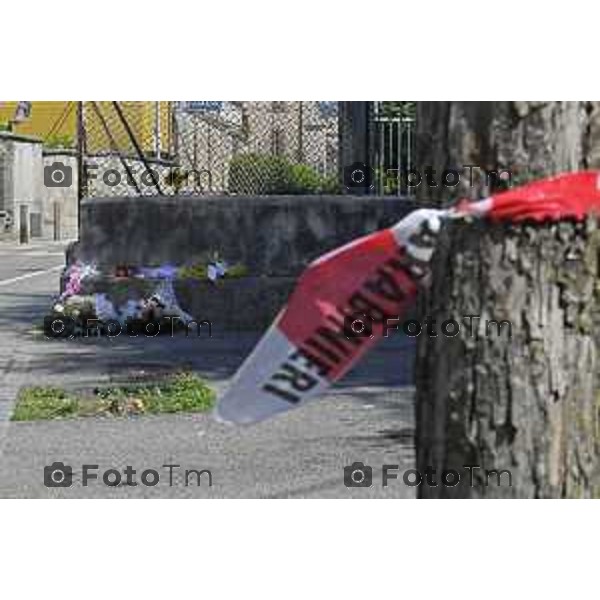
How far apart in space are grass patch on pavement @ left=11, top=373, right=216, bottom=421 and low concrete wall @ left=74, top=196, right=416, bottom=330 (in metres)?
3.25

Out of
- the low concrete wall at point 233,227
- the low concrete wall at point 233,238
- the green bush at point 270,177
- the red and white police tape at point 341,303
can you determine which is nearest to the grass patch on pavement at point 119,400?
the low concrete wall at point 233,238

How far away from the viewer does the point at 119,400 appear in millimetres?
8758

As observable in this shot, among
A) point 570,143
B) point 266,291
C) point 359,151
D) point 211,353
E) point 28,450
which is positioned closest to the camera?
point 570,143

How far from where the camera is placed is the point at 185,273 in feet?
42.6

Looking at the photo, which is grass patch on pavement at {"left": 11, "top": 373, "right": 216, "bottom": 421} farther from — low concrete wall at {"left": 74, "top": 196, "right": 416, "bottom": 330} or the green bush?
the green bush

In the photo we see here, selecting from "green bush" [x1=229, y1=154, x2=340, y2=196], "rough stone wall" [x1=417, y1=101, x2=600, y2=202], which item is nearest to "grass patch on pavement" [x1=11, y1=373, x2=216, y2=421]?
"green bush" [x1=229, y1=154, x2=340, y2=196]

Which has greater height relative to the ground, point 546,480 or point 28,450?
point 546,480

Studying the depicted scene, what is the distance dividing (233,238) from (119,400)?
4.57 meters

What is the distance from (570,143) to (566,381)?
1.53 ft

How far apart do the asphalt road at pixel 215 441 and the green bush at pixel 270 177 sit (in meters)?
3.69

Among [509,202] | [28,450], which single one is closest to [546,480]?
[509,202]

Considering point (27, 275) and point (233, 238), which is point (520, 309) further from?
point (27, 275)

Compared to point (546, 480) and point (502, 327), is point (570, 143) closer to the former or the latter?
point (502, 327)

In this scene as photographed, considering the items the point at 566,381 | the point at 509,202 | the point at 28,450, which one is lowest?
the point at 28,450
